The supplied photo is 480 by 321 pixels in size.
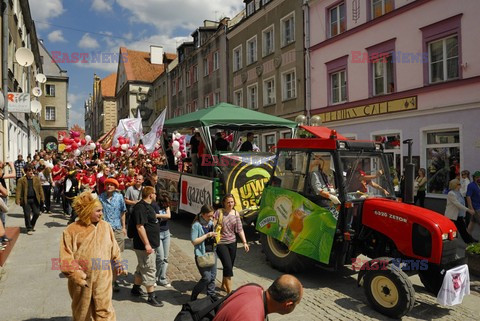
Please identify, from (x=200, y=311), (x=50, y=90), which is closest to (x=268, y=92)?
(x=200, y=311)

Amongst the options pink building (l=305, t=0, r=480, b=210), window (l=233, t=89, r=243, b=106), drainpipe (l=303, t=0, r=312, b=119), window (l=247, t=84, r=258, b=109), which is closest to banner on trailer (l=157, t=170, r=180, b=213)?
pink building (l=305, t=0, r=480, b=210)

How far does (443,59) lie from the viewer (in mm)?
12711

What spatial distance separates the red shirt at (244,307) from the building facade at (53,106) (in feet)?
151

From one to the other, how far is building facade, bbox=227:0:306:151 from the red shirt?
1549 cm

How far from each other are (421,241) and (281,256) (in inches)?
91.1

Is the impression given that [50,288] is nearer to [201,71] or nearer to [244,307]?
[244,307]

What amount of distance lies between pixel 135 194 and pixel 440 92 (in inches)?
406

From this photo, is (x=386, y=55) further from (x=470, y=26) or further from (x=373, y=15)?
(x=470, y=26)

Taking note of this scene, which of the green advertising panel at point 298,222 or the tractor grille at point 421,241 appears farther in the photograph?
the green advertising panel at point 298,222

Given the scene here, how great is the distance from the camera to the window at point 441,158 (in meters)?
12.4

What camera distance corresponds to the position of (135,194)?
7621mm

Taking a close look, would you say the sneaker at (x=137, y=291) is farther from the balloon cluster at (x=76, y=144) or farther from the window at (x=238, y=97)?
the window at (x=238, y=97)

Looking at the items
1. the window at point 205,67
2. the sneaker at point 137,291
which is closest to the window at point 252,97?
the window at point 205,67

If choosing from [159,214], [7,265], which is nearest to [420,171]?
[159,214]
